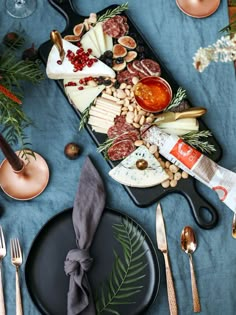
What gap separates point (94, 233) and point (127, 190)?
0.12 meters

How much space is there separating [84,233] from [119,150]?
204 mm

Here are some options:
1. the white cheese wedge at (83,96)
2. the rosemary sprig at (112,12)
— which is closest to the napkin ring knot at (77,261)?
the white cheese wedge at (83,96)

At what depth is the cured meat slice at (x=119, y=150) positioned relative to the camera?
3.76ft

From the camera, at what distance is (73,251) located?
1051 mm

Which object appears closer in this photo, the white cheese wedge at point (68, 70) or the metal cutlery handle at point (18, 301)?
the metal cutlery handle at point (18, 301)

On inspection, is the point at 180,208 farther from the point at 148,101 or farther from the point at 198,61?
the point at 198,61

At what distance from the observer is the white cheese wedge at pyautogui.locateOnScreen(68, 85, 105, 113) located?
3.88 ft

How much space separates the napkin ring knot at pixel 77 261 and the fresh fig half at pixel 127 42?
0.51 metres

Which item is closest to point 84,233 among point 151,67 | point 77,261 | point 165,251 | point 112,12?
point 77,261

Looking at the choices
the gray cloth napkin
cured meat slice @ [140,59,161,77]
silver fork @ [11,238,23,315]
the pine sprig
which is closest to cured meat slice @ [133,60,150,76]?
cured meat slice @ [140,59,161,77]

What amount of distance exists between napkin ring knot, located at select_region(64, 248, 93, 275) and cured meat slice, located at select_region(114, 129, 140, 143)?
27cm

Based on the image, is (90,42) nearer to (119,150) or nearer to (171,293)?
(119,150)

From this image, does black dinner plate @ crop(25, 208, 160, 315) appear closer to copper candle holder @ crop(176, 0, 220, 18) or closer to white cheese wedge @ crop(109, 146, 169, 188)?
white cheese wedge @ crop(109, 146, 169, 188)

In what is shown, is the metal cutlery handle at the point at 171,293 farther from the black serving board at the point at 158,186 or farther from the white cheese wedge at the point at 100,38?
the white cheese wedge at the point at 100,38
